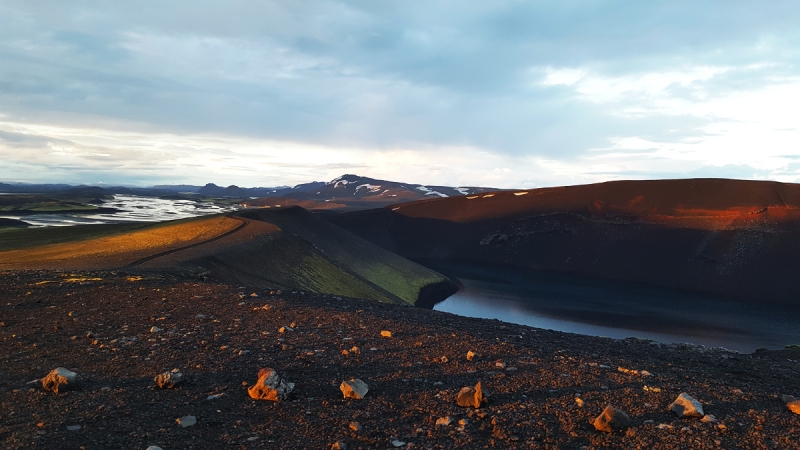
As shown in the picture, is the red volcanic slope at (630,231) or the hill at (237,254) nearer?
the hill at (237,254)

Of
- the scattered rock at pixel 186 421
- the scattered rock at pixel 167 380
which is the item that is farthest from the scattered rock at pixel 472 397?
the scattered rock at pixel 167 380

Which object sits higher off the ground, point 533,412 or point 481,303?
point 533,412

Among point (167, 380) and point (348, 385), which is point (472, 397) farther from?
point (167, 380)

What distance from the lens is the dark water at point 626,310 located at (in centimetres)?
4322

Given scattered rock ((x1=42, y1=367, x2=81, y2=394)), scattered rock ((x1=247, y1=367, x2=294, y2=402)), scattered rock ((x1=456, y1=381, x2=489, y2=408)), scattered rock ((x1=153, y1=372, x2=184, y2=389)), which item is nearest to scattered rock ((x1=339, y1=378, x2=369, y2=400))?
scattered rock ((x1=247, y1=367, x2=294, y2=402))

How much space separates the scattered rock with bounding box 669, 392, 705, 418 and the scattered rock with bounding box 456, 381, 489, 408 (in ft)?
10.5

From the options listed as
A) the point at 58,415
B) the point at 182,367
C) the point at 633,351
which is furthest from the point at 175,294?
the point at 633,351

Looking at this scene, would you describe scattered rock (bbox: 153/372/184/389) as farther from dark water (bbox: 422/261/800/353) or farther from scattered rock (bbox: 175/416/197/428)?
dark water (bbox: 422/261/800/353)

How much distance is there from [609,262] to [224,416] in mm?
92930

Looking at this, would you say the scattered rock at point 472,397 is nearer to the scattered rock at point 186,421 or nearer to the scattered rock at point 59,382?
the scattered rock at point 186,421

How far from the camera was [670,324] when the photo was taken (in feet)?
160

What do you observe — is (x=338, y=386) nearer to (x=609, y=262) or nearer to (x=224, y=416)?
(x=224, y=416)

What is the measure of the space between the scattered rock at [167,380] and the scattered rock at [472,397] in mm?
5171

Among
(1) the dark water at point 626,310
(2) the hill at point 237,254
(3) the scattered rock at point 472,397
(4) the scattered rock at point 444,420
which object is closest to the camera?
(4) the scattered rock at point 444,420
